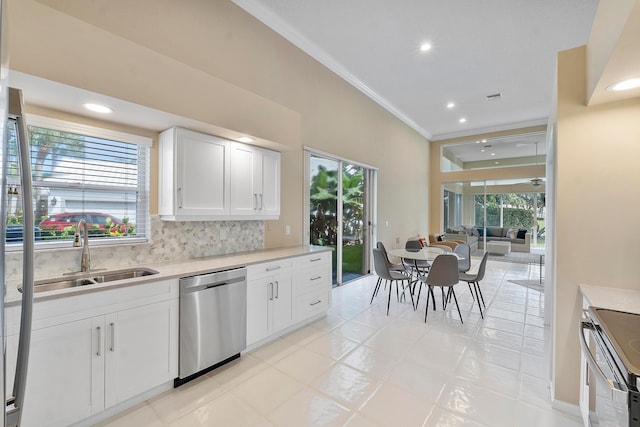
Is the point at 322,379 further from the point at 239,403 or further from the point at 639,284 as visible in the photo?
the point at 639,284

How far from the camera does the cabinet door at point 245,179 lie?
284 centimetres

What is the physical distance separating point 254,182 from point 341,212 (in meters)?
2.13

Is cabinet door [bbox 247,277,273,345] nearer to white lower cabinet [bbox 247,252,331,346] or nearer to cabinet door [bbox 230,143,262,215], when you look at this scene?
white lower cabinet [bbox 247,252,331,346]

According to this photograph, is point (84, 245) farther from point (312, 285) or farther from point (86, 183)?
point (312, 285)

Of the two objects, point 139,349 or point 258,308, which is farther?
point 258,308

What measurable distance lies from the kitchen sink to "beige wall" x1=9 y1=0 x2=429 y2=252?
0.79 metres

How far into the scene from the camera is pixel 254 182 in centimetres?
305

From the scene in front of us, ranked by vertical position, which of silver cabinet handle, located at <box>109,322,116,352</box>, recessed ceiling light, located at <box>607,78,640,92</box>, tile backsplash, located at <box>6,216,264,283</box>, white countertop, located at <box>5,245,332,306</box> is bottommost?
silver cabinet handle, located at <box>109,322,116,352</box>

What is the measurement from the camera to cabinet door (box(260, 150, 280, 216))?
316 centimetres

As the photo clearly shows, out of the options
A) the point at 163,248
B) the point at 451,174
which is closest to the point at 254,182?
the point at 163,248

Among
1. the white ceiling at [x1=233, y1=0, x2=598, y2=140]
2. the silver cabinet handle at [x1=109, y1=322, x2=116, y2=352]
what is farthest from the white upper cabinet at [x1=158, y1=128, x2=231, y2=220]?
the white ceiling at [x1=233, y1=0, x2=598, y2=140]

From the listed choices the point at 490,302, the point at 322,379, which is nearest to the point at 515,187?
the point at 490,302

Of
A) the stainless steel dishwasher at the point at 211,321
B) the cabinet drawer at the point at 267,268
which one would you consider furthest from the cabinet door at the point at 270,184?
the stainless steel dishwasher at the point at 211,321

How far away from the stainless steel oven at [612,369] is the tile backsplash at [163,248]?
2.95 meters
